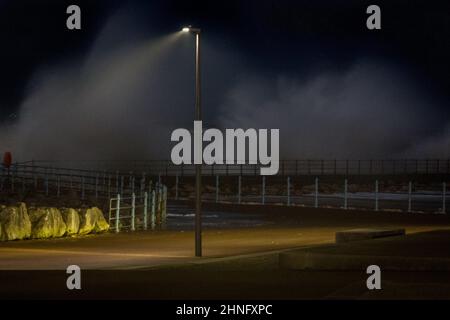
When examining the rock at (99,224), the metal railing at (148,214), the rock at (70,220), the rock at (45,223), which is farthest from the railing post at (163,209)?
the rock at (45,223)

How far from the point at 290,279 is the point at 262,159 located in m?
50.7

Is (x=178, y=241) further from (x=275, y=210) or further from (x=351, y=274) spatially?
(x=275, y=210)

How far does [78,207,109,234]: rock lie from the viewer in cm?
3259

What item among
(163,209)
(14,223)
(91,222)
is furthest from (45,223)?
(163,209)

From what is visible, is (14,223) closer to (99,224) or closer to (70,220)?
(70,220)

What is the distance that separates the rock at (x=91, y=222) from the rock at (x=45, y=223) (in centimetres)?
145

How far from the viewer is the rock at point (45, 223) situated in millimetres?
30281

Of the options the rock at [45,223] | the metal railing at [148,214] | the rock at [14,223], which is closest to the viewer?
the rock at [14,223]

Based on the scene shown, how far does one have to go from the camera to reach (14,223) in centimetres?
2933

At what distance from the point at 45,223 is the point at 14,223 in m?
1.32

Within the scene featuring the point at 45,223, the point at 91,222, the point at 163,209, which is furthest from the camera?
the point at 163,209

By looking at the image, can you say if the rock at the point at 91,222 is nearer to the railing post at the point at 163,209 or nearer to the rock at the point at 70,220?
the rock at the point at 70,220

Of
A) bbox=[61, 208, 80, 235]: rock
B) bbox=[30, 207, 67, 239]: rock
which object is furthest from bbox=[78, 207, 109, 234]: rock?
bbox=[30, 207, 67, 239]: rock

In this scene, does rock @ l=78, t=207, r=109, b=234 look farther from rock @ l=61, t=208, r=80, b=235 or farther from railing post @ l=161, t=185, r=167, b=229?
railing post @ l=161, t=185, r=167, b=229
